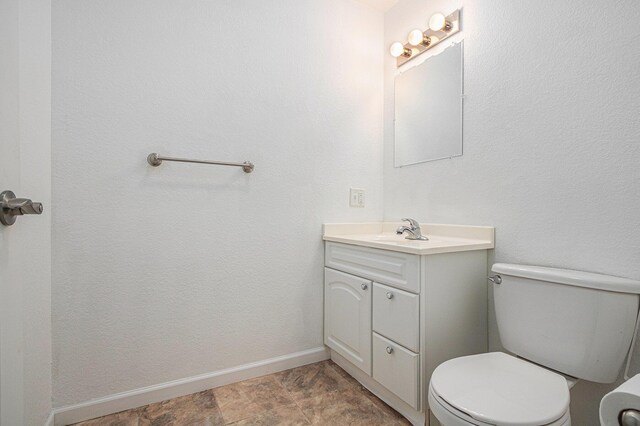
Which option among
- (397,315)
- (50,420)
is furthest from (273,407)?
(50,420)

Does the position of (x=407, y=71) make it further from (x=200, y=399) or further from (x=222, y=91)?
(x=200, y=399)

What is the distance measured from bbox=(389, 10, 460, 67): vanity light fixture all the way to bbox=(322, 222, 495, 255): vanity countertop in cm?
98

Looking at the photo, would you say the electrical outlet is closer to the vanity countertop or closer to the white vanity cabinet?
the vanity countertop

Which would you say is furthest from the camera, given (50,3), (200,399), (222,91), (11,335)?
(222,91)

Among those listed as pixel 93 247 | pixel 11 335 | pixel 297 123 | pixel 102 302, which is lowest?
pixel 102 302

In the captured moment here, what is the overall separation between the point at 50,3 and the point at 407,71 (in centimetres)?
170

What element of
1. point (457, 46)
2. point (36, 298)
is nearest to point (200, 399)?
point (36, 298)

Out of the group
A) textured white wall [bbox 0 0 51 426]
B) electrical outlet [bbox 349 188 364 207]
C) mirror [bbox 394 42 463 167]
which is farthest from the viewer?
electrical outlet [bbox 349 188 364 207]

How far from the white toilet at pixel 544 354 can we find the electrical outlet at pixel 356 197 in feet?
3.10

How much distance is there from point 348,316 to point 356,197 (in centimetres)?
71

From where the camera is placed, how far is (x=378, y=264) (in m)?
1.37

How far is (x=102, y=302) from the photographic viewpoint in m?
1.32

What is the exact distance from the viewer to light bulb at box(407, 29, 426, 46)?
1.68 m

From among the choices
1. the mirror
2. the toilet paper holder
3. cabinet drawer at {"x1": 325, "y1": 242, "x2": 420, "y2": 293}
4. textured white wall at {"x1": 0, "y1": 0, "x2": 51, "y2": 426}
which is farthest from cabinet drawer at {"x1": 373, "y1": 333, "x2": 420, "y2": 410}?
textured white wall at {"x1": 0, "y1": 0, "x2": 51, "y2": 426}
